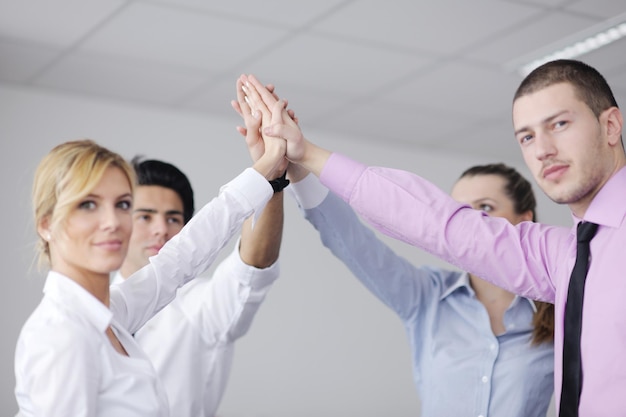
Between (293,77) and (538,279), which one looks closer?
(538,279)

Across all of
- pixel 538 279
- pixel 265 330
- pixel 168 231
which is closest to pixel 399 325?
pixel 265 330

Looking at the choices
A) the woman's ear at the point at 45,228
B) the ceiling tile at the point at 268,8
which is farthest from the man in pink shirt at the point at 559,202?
the ceiling tile at the point at 268,8

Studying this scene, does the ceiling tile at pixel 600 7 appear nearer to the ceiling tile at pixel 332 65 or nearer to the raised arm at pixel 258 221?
the ceiling tile at pixel 332 65

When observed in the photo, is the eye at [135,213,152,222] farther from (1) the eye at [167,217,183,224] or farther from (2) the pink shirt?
(2) the pink shirt

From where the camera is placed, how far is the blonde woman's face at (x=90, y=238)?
169cm

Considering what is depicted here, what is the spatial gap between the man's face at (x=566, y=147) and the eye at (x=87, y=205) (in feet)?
2.95

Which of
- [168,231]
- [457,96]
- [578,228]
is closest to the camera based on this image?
[578,228]

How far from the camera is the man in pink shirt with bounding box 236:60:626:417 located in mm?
1758

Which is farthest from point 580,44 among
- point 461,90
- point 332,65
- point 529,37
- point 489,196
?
point 489,196

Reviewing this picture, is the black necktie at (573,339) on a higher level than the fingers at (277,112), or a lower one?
lower

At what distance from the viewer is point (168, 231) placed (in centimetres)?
287

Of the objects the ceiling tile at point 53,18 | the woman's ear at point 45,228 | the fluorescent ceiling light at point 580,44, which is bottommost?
the woman's ear at point 45,228

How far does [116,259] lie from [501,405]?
117cm

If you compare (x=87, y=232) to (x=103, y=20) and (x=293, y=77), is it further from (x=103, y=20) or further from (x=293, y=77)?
(x=293, y=77)
